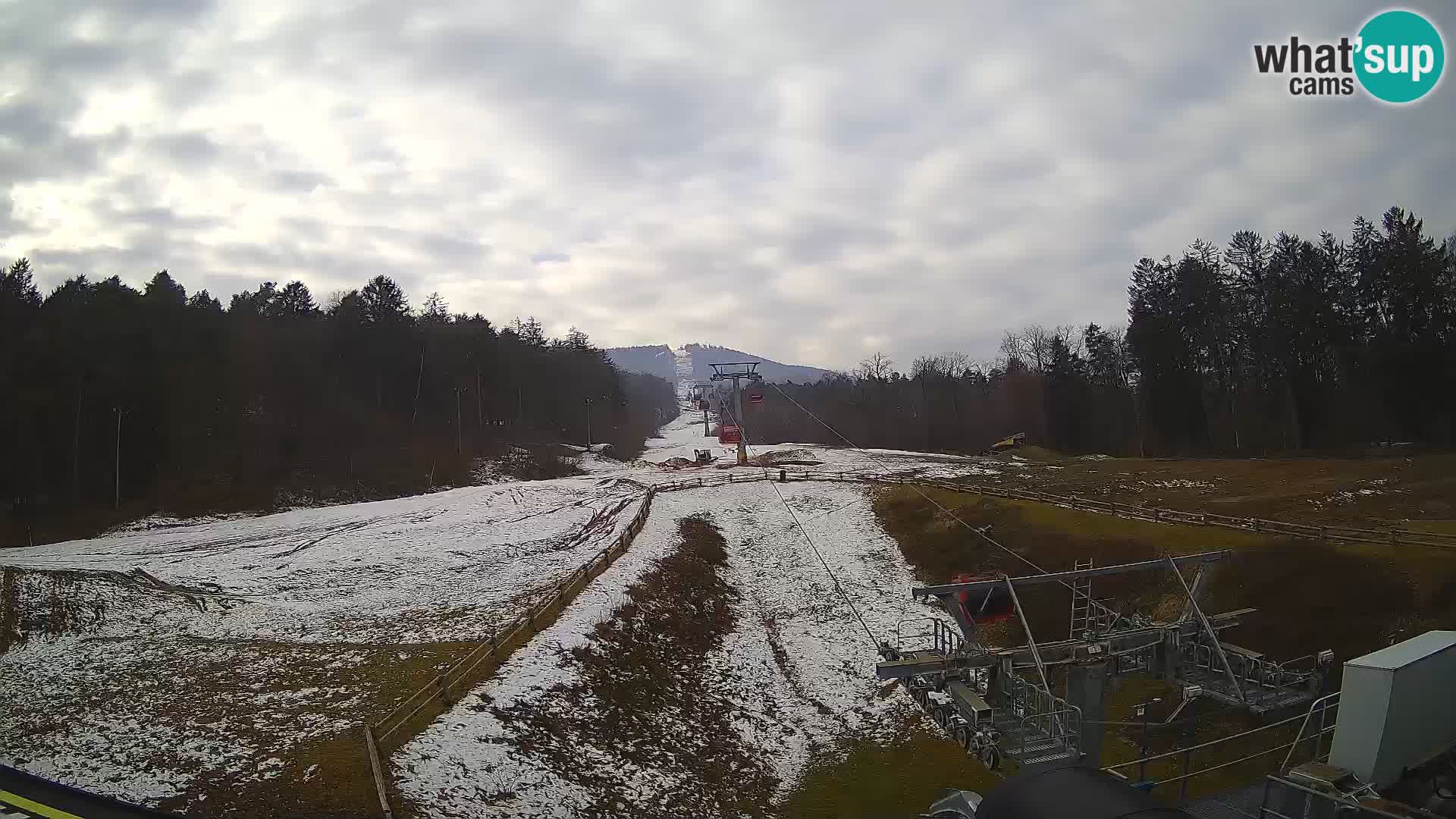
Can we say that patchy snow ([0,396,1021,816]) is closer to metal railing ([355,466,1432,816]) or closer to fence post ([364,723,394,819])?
fence post ([364,723,394,819])

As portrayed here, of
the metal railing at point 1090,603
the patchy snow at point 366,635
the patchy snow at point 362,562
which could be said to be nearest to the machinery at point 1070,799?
the metal railing at point 1090,603

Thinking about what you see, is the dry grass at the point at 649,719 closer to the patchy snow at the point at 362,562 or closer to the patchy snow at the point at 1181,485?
the patchy snow at the point at 362,562

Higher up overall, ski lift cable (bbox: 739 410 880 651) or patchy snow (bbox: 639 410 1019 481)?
patchy snow (bbox: 639 410 1019 481)

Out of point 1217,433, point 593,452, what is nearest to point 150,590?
point 593,452

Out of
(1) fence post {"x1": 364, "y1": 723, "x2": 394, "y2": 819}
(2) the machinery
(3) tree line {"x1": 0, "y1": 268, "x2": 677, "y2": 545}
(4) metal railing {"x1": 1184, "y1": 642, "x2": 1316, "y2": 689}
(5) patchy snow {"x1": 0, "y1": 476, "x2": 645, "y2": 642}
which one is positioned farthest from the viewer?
(3) tree line {"x1": 0, "y1": 268, "x2": 677, "y2": 545}

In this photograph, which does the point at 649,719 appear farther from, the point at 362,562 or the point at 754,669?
the point at 362,562

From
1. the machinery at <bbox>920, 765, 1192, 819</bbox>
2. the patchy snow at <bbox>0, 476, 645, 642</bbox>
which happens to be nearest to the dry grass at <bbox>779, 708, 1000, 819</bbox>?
the machinery at <bbox>920, 765, 1192, 819</bbox>

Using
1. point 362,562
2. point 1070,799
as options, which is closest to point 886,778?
point 1070,799
